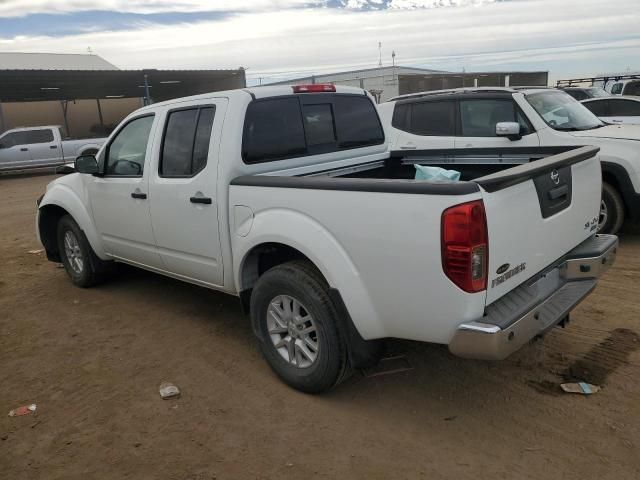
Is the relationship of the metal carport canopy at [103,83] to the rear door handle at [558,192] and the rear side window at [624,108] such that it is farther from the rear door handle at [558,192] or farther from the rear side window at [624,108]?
the rear door handle at [558,192]

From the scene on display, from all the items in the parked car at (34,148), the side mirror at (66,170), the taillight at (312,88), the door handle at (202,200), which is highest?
the taillight at (312,88)

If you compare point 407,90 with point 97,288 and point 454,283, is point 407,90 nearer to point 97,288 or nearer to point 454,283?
point 97,288

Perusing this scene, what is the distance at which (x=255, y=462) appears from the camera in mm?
2945

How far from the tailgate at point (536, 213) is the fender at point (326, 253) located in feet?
2.20

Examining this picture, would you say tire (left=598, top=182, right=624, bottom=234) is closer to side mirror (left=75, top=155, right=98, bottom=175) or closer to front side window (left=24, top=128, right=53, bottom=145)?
side mirror (left=75, top=155, right=98, bottom=175)

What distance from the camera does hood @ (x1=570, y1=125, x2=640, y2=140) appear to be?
21.3 feet

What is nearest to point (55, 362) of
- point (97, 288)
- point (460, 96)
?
point (97, 288)

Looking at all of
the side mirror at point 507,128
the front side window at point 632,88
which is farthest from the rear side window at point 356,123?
the front side window at point 632,88

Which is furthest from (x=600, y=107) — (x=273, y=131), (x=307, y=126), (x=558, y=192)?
(x=273, y=131)

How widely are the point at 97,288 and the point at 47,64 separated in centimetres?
3369

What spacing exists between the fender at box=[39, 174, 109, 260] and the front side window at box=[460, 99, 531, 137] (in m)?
4.85

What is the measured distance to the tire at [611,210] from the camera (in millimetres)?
6434

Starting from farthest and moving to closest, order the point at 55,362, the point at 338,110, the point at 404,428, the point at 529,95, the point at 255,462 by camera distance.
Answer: the point at 529,95 → the point at 338,110 → the point at 55,362 → the point at 404,428 → the point at 255,462

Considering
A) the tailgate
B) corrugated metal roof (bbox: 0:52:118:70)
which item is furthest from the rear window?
corrugated metal roof (bbox: 0:52:118:70)
